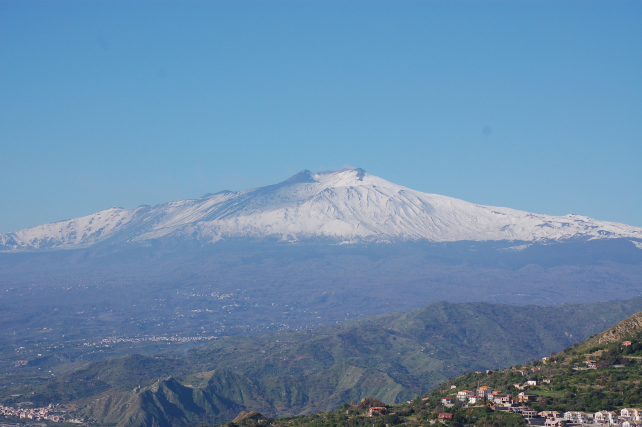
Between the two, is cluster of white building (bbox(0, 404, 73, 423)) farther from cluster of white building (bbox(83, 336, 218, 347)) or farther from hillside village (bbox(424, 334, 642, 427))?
cluster of white building (bbox(83, 336, 218, 347))

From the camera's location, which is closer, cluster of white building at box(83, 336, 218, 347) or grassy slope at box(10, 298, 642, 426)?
grassy slope at box(10, 298, 642, 426)

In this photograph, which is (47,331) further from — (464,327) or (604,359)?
(604,359)

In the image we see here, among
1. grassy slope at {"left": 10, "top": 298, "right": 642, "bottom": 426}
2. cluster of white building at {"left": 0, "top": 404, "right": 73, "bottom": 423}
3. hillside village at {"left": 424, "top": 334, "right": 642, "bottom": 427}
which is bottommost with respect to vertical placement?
grassy slope at {"left": 10, "top": 298, "right": 642, "bottom": 426}

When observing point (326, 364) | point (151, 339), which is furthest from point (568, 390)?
point (151, 339)

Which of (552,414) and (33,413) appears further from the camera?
(33,413)

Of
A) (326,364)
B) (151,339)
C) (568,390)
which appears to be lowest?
(326,364)

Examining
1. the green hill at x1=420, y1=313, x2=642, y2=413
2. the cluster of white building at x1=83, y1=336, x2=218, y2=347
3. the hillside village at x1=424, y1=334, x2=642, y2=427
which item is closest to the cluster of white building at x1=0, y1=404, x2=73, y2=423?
the green hill at x1=420, y1=313, x2=642, y2=413

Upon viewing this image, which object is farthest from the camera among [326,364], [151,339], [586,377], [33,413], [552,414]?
[151,339]

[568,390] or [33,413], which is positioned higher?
[568,390]

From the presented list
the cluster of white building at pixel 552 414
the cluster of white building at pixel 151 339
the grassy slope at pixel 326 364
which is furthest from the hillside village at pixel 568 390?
the cluster of white building at pixel 151 339

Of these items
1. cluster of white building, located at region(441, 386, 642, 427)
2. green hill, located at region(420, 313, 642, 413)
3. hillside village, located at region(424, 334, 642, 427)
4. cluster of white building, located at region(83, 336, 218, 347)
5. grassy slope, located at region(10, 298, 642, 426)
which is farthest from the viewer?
cluster of white building, located at region(83, 336, 218, 347)

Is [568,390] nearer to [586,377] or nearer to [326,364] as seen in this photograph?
[586,377]
